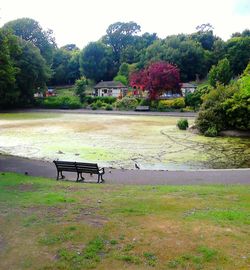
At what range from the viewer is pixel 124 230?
6562 millimetres

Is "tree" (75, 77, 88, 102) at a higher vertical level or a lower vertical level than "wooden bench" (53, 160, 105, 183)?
higher

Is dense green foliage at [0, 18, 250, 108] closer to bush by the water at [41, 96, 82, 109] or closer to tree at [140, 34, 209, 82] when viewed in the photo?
tree at [140, 34, 209, 82]

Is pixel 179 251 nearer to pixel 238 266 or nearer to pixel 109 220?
pixel 238 266

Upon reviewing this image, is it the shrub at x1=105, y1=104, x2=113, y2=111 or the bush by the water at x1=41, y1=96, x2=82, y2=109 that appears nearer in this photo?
the shrub at x1=105, y1=104, x2=113, y2=111

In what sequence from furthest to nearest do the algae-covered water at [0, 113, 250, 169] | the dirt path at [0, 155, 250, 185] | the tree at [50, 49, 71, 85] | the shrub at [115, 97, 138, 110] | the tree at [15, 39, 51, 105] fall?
the tree at [50, 49, 71, 85]
the tree at [15, 39, 51, 105]
the shrub at [115, 97, 138, 110]
the algae-covered water at [0, 113, 250, 169]
the dirt path at [0, 155, 250, 185]

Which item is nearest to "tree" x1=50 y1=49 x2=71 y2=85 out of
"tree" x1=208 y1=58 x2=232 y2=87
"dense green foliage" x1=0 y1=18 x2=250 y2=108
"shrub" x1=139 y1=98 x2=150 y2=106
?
"dense green foliage" x1=0 y1=18 x2=250 y2=108

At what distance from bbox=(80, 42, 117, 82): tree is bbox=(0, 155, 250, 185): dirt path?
240 ft

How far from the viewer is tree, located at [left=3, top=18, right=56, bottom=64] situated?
7819 cm

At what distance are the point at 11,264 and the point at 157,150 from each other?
17.6 meters

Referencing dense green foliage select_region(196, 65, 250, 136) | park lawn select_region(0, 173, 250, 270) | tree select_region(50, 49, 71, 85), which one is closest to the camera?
park lawn select_region(0, 173, 250, 270)

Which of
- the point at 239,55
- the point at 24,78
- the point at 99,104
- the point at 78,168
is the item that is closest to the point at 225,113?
the point at 78,168

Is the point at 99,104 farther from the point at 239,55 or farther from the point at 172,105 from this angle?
the point at 239,55

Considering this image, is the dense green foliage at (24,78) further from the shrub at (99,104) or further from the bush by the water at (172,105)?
the bush by the water at (172,105)

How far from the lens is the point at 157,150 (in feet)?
73.9
